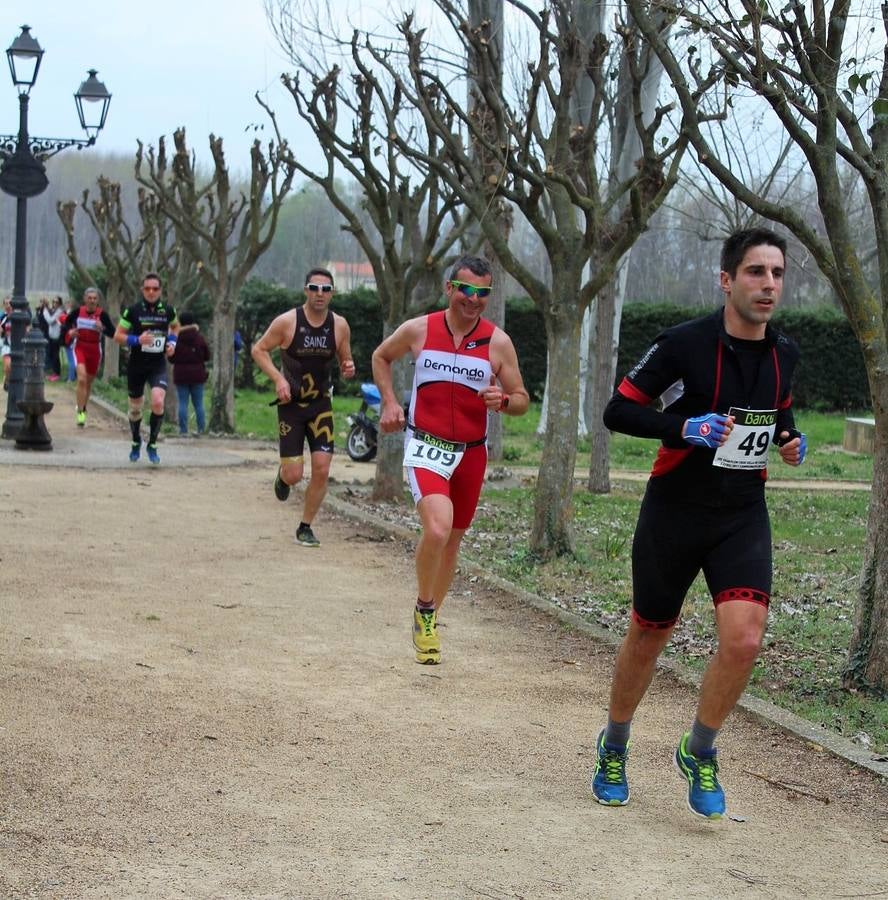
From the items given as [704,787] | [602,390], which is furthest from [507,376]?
[602,390]

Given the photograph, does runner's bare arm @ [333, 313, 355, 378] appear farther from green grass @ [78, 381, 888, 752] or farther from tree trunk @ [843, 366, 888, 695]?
tree trunk @ [843, 366, 888, 695]

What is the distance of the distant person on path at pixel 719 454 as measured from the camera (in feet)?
17.0

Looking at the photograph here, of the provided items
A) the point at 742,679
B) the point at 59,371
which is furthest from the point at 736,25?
the point at 59,371

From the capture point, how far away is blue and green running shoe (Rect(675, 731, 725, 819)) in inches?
210

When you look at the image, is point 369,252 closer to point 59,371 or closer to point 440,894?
point 440,894

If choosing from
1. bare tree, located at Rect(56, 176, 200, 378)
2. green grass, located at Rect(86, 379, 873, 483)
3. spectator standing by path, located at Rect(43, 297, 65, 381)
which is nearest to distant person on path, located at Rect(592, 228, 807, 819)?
green grass, located at Rect(86, 379, 873, 483)

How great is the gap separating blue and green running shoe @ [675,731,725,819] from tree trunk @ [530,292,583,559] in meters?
5.90

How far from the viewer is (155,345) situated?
16.3 metres

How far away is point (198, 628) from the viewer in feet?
27.9

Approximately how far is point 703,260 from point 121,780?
186ft

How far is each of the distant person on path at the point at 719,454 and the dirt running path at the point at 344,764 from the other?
572 mm

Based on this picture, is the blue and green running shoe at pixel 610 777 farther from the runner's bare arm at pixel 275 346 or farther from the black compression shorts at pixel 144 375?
the black compression shorts at pixel 144 375

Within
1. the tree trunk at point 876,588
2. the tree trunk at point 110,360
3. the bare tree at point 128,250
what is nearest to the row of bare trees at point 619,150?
the tree trunk at point 876,588

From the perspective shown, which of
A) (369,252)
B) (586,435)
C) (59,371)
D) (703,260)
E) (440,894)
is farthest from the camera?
(703,260)
